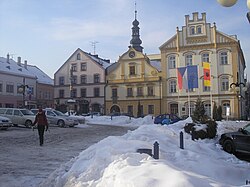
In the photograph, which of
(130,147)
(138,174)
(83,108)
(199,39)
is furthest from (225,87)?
(138,174)

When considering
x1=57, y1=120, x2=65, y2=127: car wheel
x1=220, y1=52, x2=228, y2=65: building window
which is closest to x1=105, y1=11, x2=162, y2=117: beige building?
x1=220, y1=52, x2=228, y2=65: building window

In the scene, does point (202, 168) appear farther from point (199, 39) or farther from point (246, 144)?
point (199, 39)

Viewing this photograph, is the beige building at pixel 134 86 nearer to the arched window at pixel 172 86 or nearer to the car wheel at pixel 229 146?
the arched window at pixel 172 86

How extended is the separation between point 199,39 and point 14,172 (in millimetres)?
47084

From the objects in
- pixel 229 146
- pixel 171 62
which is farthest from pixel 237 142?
pixel 171 62

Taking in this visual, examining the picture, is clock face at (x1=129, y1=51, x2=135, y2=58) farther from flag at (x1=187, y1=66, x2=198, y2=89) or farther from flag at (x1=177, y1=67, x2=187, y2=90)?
flag at (x1=187, y1=66, x2=198, y2=89)

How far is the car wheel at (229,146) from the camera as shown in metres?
13.4

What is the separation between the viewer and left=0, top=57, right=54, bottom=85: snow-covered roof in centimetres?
6019

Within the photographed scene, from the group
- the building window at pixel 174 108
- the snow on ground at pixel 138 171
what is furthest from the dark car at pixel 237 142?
the building window at pixel 174 108

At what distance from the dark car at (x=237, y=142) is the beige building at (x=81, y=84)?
149ft

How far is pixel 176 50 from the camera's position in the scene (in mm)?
53438

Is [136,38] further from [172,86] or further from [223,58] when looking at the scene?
[223,58]

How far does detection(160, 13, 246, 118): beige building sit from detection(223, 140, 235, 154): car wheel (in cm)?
3483

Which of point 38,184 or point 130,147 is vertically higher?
point 130,147
